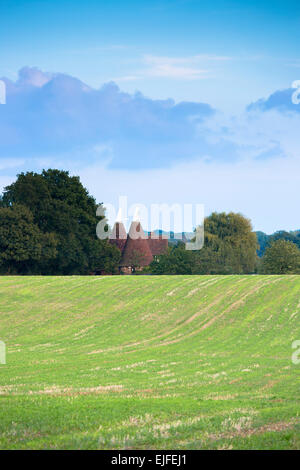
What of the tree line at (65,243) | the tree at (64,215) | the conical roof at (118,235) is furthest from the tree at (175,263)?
the conical roof at (118,235)

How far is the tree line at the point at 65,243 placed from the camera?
262 feet

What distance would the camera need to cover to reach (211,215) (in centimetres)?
11575

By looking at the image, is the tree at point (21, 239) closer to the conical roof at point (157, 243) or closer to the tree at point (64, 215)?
the tree at point (64, 215)

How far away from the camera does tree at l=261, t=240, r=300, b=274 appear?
8200 cm

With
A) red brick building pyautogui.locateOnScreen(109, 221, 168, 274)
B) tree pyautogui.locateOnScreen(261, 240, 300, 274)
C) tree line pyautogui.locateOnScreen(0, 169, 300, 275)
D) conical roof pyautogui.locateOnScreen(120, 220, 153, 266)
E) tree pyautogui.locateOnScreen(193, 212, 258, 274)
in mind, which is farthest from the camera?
red brick building pyautogui.locateOnScreen(109, 221, 168, 274)

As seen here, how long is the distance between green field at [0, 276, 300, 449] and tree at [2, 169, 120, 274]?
2208cm

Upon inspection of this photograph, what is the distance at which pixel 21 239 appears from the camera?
79188 millimetres

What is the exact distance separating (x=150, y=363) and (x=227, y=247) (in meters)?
74.2

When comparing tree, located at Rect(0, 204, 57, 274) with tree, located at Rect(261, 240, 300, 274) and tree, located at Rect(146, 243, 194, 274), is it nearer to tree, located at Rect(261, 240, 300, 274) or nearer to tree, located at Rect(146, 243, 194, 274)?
tree, located at Rect(146, 243, 194, 274)

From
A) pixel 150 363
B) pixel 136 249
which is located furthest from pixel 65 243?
pixel 150 363

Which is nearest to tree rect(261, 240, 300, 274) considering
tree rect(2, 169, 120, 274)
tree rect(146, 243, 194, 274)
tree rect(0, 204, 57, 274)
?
tree rect(146, 243, 194, 274)

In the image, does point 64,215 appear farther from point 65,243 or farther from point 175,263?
point 175,263

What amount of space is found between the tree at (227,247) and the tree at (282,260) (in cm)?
1250

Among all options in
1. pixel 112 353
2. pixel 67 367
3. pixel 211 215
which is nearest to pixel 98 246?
pixel 211 215
